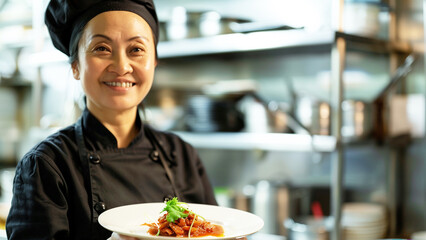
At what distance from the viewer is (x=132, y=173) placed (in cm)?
155

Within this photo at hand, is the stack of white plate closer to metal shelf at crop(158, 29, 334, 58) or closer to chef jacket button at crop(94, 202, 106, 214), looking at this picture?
metal shelf at crop(158, 29, 334, 58)

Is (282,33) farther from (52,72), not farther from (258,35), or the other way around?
(52,72)

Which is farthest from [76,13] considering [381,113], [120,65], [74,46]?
[381,113]

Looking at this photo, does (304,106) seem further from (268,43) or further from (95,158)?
(95,158)

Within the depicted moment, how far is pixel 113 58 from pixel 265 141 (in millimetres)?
1329

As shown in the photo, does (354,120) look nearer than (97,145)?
No

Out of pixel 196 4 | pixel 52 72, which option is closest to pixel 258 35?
pixel 196 4

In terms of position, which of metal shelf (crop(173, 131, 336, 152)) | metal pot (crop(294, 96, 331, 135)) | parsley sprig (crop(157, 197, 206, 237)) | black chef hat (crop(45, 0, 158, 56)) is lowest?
parsley sprig (crop(157, 197, 206, 237))

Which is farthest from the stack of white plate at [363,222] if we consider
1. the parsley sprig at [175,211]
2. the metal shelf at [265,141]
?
the parsley sprig at [175,211]

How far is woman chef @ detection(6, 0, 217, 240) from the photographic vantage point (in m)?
1.35

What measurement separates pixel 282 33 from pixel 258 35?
0.15 meters

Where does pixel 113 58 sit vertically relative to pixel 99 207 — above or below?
above

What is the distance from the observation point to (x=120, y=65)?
1.46 m

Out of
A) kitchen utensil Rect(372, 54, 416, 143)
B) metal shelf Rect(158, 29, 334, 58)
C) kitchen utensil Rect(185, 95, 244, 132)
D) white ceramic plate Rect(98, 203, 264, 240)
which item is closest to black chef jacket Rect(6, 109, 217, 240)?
white ceramic plate Rect(98, 203, 264, 240)
